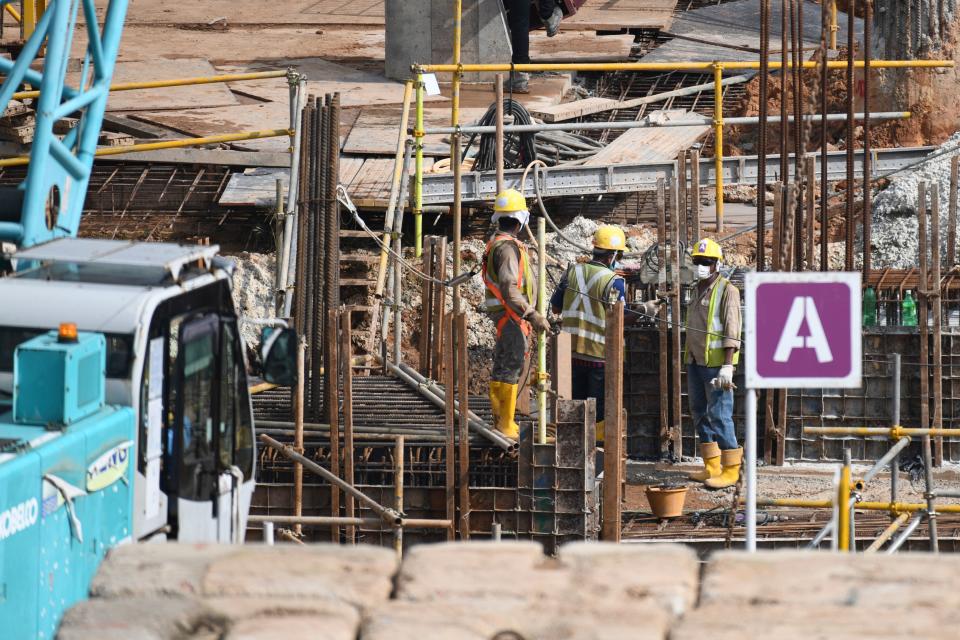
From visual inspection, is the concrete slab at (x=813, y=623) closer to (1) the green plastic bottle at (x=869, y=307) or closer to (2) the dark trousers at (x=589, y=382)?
(2) the dark trousers at (x=589, y=382)

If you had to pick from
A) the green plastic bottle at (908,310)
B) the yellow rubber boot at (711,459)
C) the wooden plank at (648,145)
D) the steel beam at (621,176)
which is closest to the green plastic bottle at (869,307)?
the green plastic bottle at (908,310)

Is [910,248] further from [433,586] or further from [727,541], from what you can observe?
[433,586]

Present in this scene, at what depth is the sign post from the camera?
7359 millimetres

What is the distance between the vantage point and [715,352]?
39.3 feet

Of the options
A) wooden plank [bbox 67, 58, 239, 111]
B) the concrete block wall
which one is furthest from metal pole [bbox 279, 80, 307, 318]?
the concrete block wall

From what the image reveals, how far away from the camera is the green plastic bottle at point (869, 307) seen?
13281mm

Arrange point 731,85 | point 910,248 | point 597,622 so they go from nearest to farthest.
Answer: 1. point 597,622
2. point 910,248
3. point 731,85

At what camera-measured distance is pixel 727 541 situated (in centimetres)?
1034

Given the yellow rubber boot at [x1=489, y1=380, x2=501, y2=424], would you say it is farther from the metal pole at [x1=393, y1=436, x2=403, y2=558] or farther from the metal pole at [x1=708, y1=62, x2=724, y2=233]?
the metal pole at [x1=708, y1=62, x2=724, y2=233]

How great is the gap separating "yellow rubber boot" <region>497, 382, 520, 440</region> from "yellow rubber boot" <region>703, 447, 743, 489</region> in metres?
1.64

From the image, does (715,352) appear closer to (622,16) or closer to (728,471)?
(728,471)

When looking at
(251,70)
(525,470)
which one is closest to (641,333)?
(525,470)

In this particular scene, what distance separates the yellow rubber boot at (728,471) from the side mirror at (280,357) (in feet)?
16.8

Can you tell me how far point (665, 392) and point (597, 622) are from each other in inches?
320
